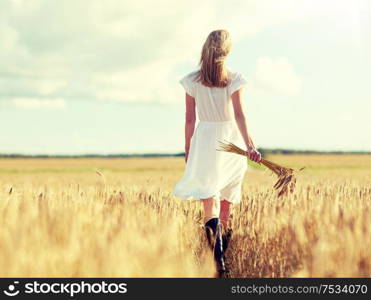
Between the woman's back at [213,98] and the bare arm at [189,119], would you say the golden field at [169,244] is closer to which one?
the bare arm at [189,119]

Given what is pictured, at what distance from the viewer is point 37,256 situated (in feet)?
8.00

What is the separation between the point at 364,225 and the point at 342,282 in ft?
1.94

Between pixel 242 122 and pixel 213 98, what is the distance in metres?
0.29

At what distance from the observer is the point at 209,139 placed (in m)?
4.45

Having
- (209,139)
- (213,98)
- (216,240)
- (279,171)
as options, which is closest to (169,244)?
(216,240)

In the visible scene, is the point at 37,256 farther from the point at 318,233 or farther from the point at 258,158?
the point at 258,158

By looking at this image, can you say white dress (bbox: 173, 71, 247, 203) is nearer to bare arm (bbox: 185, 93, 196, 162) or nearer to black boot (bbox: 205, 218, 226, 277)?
bare arm (bbox: 185, 93, 196, 162)

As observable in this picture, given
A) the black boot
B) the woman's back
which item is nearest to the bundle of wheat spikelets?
the woman's back

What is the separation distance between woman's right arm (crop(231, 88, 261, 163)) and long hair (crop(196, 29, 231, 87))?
Answer: 0.14 m

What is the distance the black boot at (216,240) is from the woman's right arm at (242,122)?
0.57 metres

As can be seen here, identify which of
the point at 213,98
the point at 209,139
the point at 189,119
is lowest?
the point at 209,139

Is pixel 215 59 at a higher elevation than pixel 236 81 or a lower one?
higher

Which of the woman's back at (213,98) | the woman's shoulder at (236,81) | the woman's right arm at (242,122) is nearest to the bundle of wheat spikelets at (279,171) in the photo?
the woman's right arm at (242,122)

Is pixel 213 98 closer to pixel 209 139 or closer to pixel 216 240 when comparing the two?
pixel 209 139
